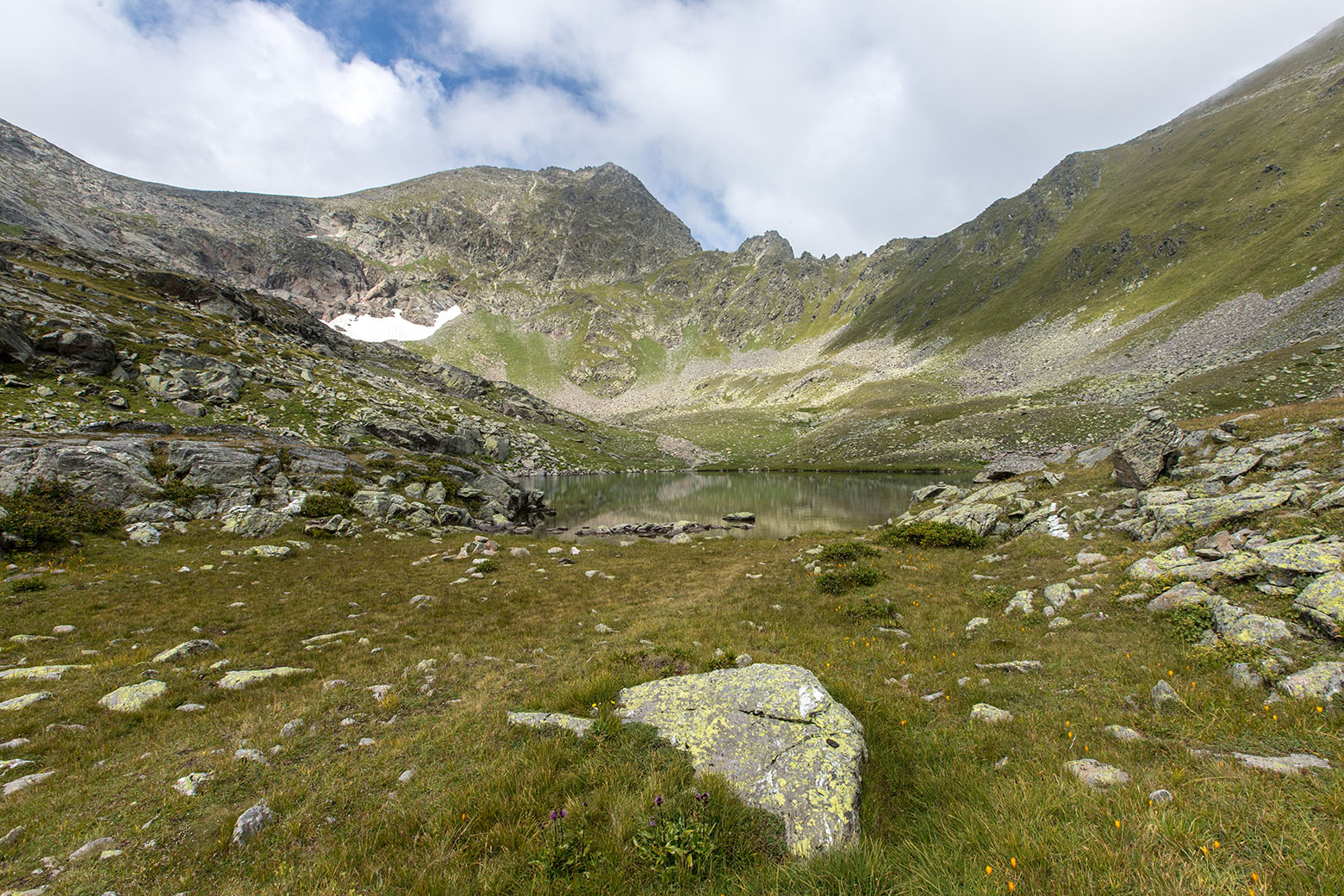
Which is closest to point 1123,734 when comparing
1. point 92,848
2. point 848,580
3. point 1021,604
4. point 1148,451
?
point 1021,604

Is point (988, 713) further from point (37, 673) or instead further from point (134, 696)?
point (37, 673)

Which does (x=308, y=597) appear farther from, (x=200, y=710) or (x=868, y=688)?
(x=868, y=688)

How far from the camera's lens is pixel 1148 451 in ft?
62.5

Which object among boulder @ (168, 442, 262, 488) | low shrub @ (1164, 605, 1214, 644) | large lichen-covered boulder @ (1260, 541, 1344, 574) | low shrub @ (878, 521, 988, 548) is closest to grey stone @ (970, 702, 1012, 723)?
low shrub @ (1164, 605, 1214, 644)

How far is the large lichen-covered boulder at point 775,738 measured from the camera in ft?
15.2

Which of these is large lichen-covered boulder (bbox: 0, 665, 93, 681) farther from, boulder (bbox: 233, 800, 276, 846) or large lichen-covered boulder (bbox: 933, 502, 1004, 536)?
large lichen-covered boulder (bbox: 933, 502, 1004, 536)

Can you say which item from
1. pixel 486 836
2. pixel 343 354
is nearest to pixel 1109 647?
pixel 486 836

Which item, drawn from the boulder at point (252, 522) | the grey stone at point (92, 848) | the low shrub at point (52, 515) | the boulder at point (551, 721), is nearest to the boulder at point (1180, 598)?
the boulder at point (551, 721)

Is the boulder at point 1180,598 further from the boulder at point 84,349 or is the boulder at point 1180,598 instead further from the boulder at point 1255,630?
the boulder at point 84,349

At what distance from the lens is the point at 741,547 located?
96.0 feet

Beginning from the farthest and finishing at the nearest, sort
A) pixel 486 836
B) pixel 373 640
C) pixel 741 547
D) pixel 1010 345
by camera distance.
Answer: pixel 1010 345
pixel 741 547
pixel 373 640
pixel 486 836

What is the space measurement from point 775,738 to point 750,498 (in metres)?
56.4

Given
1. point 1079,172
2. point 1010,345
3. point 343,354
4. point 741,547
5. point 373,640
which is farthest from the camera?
point 1079,172

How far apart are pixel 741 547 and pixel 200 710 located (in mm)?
24652
